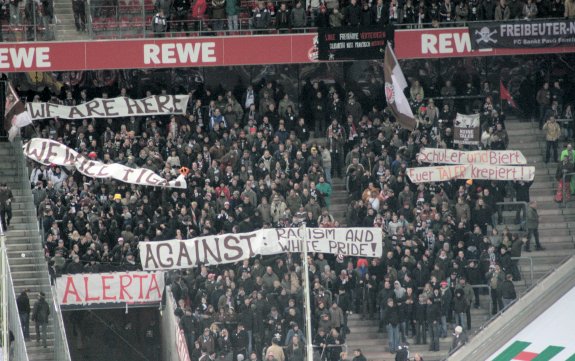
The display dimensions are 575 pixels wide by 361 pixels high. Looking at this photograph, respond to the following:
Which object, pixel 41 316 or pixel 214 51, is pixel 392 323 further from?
pixel 214 51

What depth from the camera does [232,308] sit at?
124 ft

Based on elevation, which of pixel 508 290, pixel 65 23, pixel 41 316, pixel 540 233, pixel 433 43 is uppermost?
pixel 65 23

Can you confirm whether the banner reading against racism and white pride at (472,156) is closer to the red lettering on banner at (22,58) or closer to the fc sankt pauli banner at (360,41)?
the fc sankt pauli banner at (360,41)

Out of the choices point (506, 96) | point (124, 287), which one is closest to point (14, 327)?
point (124, 287)

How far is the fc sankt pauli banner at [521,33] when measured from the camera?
4503cm

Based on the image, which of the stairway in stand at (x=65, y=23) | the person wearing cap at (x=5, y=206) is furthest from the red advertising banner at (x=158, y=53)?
the person wearing cap at (x=5, y=206)

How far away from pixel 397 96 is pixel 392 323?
257 inches

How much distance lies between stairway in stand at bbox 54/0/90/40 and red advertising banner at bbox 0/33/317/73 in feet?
1.59

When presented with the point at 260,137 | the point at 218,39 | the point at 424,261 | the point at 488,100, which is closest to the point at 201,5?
the point at 218,39

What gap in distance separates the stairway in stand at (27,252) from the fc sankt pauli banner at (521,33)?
1228 cm

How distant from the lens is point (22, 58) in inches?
1780

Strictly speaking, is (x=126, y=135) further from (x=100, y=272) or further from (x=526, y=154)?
(x=526, y=154)

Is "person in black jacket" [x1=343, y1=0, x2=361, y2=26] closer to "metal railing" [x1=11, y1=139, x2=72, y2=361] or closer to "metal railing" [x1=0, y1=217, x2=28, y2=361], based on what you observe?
"metal railing" [x1=11, y1=139, x2=72, y2=361]

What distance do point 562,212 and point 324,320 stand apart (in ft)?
29.0
